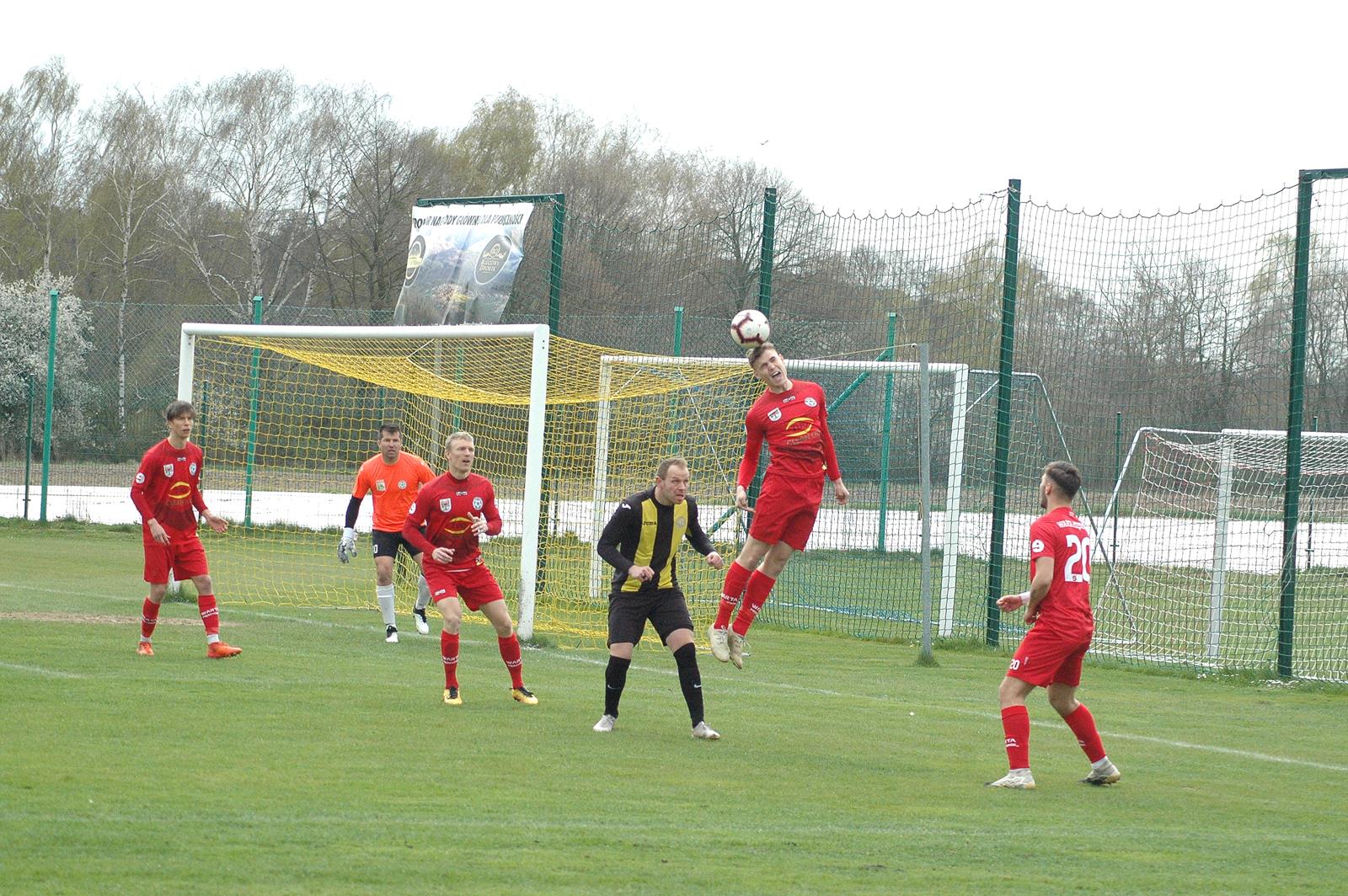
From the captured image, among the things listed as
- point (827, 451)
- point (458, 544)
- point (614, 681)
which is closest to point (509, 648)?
point (458, 544)

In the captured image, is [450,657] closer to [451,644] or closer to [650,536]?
[451,644]

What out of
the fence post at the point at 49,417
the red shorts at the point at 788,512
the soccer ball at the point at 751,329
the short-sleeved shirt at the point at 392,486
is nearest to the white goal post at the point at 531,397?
the short-sleeved shirt at the point at 392,486

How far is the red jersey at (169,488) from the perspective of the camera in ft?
37.1

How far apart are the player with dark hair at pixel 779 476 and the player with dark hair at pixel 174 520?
4126 millimetres

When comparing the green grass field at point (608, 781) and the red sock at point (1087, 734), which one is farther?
the red sock at point (1087, 734)

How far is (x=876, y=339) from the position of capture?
1647 centimetres

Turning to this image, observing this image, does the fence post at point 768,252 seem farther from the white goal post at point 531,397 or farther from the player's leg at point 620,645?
the player's leg at point 620,645

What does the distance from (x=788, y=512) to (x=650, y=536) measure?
73.0 inches

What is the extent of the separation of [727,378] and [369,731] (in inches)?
301

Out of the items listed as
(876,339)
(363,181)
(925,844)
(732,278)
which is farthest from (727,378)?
(363,181)

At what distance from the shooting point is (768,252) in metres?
16.5

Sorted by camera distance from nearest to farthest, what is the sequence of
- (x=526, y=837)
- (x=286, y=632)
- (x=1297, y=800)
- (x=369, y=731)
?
(x=526, y=837), (x=1297, y=800), (x=369, y=731), (x=286, y=632)

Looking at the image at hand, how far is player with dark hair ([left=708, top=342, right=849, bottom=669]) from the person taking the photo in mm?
10578

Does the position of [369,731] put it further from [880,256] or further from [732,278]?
[732,278]
